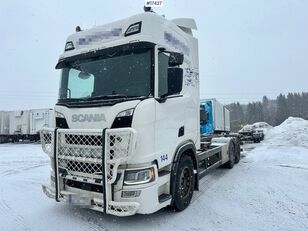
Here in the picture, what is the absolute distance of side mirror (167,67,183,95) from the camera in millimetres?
4500

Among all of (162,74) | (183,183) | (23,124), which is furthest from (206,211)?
(23,124)

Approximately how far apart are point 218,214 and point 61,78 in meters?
3.88

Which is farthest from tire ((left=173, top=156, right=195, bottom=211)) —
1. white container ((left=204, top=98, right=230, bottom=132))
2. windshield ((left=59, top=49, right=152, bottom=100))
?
white container ((left=204, top=98, right=230, bottom=132))

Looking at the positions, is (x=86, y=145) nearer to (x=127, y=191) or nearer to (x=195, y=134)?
(x=127, y=191)

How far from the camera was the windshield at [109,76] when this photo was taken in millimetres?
4316

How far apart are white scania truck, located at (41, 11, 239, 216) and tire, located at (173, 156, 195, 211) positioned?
0.06 ft

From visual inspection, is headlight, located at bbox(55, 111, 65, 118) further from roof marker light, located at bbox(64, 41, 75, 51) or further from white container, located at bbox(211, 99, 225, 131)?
white container, located at bbox(211, 99, 225, 131)

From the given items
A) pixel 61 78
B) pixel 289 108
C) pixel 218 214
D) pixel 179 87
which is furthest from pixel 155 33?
pixel 289 108

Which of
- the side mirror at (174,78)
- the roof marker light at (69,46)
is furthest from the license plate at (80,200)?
the roof marker light at (69,46)

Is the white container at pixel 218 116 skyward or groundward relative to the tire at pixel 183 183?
skyward

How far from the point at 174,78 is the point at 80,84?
173cm

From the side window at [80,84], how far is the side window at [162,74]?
4.10 feet

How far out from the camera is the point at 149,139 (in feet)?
13.4

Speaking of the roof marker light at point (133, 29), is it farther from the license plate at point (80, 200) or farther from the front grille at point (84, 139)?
the license plate at point (80, 200)
